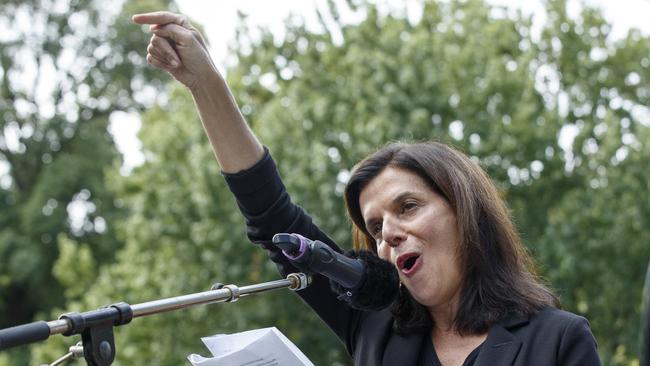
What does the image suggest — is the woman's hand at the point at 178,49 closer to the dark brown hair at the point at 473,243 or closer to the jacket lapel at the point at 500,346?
the dark brown hair at the point at 473,243

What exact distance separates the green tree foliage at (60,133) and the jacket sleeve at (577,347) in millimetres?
21102

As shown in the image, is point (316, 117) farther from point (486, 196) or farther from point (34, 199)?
point (34, 199)

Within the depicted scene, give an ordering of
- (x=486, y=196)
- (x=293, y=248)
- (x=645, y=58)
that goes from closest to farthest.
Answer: (x=293, y=248), (x=486, y=196), (x=645, y=58)

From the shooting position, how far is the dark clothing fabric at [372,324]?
2531 millimetres

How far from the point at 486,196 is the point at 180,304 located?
1131mm

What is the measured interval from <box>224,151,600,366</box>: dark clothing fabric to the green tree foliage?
20.4 m

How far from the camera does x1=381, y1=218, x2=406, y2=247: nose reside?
2.76 m

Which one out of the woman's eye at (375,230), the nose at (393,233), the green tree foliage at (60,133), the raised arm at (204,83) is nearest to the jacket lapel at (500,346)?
the nose at (393,233)

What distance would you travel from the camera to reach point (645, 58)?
51.4 feet

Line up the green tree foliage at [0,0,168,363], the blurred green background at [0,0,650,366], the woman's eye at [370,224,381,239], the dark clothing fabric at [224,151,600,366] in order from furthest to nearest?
the green tree foliage at [0,0,168,363]
the blurred green background at [0,0,650,366]
the woman's eye at [370,224,381,239]
the dark clothing fabric at [224,151,600,366]

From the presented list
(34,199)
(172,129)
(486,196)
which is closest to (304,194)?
(172,129)

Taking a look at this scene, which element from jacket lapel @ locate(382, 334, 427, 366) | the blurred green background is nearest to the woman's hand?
jacket lapel @ locate(382, 334, 427, 366)

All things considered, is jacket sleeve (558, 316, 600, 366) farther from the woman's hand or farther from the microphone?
the woman's hand

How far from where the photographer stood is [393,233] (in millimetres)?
2766
